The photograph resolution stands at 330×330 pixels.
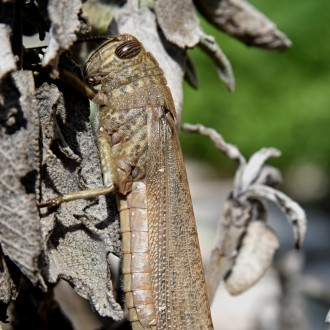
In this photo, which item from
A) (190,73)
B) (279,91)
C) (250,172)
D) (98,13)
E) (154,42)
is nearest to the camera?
(98,13)

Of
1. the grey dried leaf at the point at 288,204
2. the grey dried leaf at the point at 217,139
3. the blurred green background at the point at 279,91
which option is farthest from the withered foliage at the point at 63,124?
the blurred green background at the point at 279,91

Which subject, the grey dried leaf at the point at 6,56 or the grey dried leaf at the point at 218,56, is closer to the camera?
the grey dried leaf at the point at 6,56

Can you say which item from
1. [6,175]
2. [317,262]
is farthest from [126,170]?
[317,262]

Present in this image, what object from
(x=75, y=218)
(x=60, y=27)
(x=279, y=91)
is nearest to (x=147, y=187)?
(x=75, y=218)

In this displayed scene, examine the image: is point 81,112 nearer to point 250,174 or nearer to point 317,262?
point 250,174

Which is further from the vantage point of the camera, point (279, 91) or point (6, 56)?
point (279, 91)

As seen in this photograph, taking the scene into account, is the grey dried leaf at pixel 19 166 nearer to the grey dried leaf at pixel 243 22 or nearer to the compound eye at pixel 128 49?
the compound eye at pixel 128 49

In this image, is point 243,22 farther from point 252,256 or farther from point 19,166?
point 19,166
